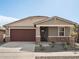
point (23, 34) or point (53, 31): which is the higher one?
point (53, 31)

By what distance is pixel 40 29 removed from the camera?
3228 cm

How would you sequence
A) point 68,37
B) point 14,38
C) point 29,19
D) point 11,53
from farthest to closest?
1. point 29,19
2. point 14,38
3. point 68,37
4. point 11,53

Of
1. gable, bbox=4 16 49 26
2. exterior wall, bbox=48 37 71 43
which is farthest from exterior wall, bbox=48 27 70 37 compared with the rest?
gable, bbox=4 16 49 26

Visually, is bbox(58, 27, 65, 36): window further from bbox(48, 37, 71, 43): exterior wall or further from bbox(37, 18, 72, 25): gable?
bbox(37, 18, 72, 25): gable

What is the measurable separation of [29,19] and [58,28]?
28.1 ft

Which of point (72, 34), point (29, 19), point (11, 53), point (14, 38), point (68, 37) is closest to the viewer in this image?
point (11, 53)

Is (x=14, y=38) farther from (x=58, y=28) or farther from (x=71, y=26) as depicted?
(x=71, y=26)

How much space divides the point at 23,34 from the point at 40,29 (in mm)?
3422

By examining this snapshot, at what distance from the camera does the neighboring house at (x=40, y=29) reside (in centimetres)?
2817

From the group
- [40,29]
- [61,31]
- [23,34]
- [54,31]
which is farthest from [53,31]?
[23,34]

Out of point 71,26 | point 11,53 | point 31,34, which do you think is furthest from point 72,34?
point 11,53

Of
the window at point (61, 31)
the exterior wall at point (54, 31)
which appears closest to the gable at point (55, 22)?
the exterior wall at point (54, 31)

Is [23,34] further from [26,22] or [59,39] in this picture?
[59,39]

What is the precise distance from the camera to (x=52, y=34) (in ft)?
95.5
